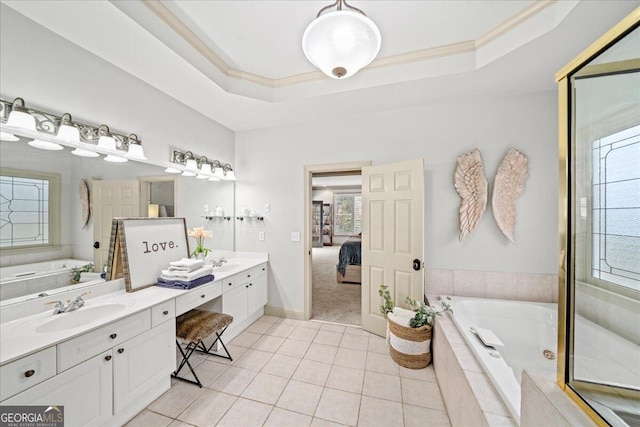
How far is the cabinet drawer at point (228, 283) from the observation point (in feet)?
7.99

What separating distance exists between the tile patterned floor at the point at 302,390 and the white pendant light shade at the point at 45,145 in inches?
77.7

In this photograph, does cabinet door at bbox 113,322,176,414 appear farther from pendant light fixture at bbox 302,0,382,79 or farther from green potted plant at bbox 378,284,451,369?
pendant light fixture at bbox 302,0,382,79

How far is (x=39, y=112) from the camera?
151 cm

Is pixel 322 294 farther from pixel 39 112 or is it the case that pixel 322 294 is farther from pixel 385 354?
pixel 39 112

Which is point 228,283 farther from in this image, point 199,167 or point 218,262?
point 199,167

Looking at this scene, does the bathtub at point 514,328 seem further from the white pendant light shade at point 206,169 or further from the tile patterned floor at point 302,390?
the white pendant light shade at point 206,169

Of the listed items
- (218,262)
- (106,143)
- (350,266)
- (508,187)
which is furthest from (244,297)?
(508,187)

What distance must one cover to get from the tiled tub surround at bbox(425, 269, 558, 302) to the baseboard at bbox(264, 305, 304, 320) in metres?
1.67

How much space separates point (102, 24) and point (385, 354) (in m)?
3.53

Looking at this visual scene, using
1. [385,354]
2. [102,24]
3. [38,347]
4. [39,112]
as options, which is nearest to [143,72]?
[102,24]

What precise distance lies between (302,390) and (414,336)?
3.57 feet

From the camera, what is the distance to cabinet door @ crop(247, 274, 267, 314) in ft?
9.37

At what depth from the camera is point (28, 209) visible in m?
1.52

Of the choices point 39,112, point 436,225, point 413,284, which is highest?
point 39,112
